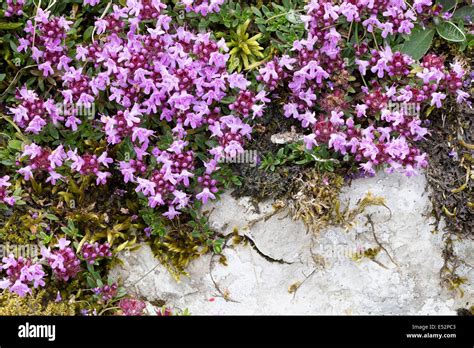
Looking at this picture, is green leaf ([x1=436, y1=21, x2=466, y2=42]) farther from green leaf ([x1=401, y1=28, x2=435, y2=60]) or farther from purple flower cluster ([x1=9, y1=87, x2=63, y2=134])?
purple flower cluster ([x1=9, y1=87, x2=63, y2=134])

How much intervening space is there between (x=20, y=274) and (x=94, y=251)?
1.73 ft

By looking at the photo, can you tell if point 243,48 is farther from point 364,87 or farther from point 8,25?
point 8,25

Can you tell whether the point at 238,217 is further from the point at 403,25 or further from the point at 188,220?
the point at 403,25

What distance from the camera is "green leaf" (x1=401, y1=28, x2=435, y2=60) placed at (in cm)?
486

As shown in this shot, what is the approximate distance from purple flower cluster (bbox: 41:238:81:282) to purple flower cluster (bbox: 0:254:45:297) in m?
0.09

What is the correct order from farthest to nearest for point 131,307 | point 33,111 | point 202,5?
point 131,307 < point 33,111 < point 202,5

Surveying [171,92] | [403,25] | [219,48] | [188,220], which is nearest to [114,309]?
[188,220]

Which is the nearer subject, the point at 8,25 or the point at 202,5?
the point at 202,5

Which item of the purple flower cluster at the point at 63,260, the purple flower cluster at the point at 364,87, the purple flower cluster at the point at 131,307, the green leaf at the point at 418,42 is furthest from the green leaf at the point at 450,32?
the purple flower cluster at the point at 63,260

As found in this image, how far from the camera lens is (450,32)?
4.83 metres

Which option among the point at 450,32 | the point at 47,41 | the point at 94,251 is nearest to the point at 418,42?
the point at 450,32

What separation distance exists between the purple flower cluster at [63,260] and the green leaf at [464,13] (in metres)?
3.22

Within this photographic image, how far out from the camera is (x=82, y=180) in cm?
497

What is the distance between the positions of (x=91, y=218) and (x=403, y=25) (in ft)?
8.50
